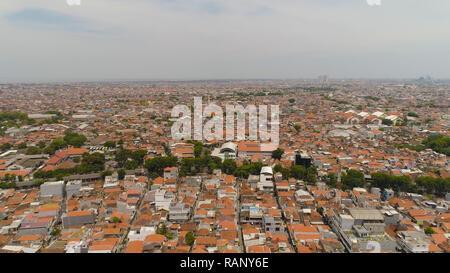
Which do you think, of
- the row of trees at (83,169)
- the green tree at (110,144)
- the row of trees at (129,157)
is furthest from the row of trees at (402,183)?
the green tree at (110,144)

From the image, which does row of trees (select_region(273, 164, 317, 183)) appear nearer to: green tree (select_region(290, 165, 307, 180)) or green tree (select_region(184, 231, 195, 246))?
green tree (select_region(290, 165, 307, 180))

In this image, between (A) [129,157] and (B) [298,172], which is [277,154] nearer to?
(B) [298,172]

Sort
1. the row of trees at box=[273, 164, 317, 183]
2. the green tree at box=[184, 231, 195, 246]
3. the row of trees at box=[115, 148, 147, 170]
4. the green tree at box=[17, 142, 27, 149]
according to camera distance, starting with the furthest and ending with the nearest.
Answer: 1. the green tree at box=[17, 142, 27, 149]
2. the row of trees at box=[115, 148, 147, 170]
3. the row of trees at box=[273, 164, 317, 183]
4. the green tree at box=[184, 231, 195, 246]

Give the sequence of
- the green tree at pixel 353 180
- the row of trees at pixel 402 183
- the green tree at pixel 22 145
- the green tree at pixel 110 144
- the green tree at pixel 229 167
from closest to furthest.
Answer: the row of trees at pixel 402 183
the green tree at pixel 353 180
the green tree at pixel 229 167
the green tree at pixel 22 145
the green tree at pixel 110 144

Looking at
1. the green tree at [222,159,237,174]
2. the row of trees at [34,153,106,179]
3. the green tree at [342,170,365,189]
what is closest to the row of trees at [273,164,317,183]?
the green tree at [342,170,365,189]

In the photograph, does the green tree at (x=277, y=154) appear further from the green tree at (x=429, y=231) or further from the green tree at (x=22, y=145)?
the green tree at (x=22, y=145)

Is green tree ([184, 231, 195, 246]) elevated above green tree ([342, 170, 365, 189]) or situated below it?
below

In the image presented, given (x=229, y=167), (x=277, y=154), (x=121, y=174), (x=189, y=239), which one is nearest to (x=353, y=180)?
(x=277, y=154)

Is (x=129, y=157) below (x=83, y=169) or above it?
above

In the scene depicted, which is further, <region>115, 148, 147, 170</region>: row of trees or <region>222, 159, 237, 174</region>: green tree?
<region>115, 148, 147, 170</region>: row of trees

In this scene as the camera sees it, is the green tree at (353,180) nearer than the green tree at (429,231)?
No
